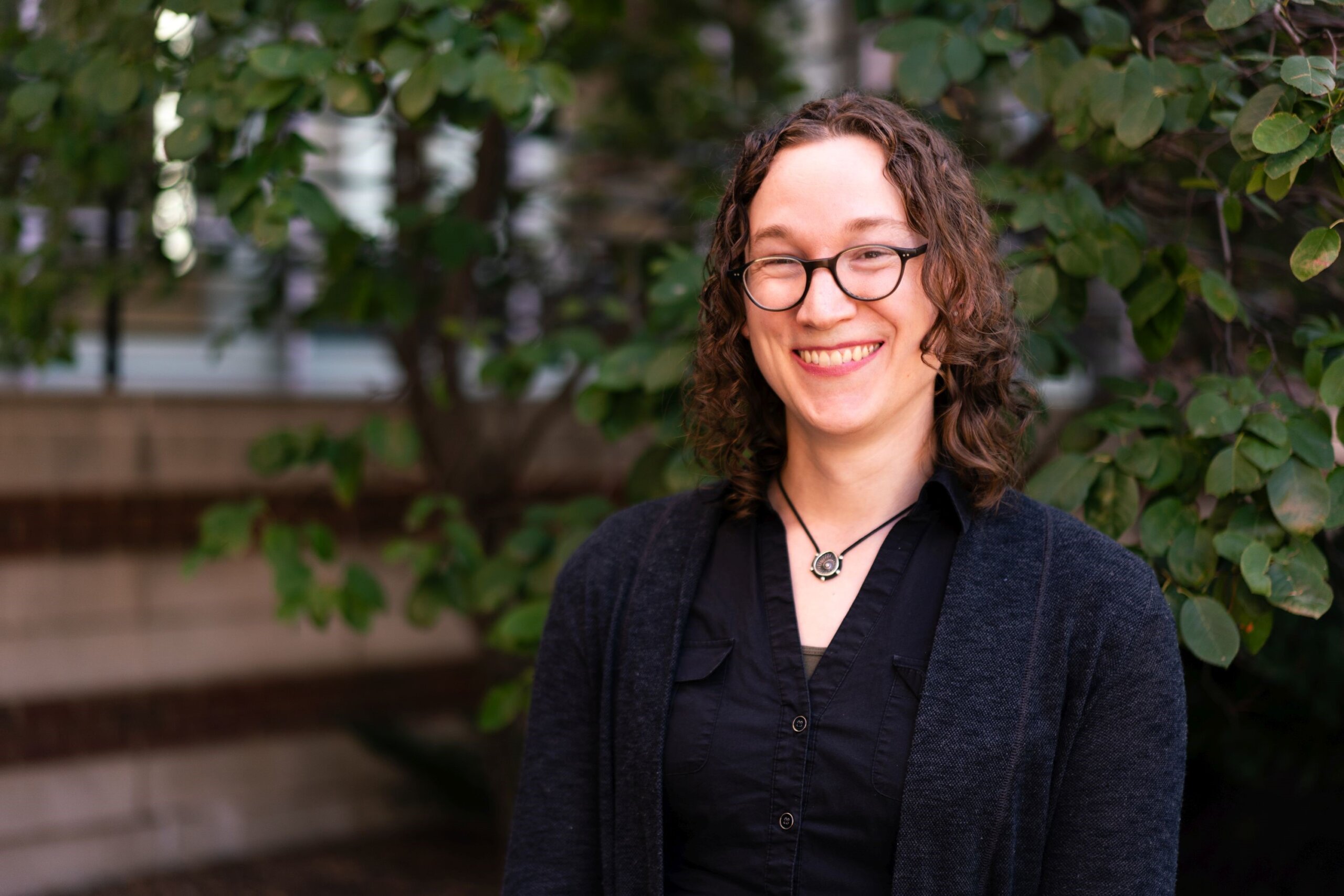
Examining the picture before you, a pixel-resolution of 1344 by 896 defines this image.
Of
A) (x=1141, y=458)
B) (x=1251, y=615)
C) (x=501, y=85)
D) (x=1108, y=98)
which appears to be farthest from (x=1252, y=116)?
(x=501, y=85)

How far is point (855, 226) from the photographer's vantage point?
5.59 ft

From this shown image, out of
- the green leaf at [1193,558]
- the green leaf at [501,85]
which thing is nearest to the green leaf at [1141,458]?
the green leaf at [1193,558]

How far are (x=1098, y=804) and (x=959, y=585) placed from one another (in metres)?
0.34

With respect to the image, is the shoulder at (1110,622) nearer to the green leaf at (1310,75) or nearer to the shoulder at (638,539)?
the shoulder at (638,539)

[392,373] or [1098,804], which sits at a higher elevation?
[392,373]

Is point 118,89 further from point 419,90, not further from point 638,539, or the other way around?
point 638,539

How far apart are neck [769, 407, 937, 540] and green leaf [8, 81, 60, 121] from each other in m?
2.08

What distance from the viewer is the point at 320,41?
106 inches

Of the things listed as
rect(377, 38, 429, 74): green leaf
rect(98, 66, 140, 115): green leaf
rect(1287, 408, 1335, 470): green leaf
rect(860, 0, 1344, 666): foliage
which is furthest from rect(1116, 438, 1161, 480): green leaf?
rect(98, 66, 140, 115): green leaf

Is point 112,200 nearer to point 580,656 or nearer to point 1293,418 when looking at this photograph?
point 580,656

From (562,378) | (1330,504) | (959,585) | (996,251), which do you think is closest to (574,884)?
(959,585)

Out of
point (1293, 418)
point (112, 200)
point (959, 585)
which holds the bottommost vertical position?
point (959, 585)

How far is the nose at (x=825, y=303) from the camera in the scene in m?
1.70

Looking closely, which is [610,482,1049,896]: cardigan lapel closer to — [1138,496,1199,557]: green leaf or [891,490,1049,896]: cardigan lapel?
[891,490,1049,896]: cardigan lapel
